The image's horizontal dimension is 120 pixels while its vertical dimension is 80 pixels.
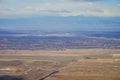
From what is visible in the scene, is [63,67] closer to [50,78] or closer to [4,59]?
[50,78]

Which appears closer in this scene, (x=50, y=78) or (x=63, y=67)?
(x=50, y=78)

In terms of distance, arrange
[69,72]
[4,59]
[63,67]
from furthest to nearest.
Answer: [4,59]
[63,67]
[69,72]

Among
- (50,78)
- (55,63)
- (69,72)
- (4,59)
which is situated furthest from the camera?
(4,59)

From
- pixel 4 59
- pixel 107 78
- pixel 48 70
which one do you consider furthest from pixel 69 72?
pixel 4 59

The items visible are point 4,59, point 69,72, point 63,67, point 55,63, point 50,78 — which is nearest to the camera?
point 50,78

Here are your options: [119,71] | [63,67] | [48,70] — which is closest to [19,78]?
[48,70]

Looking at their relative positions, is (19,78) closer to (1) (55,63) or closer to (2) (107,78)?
(2) (107,78)
